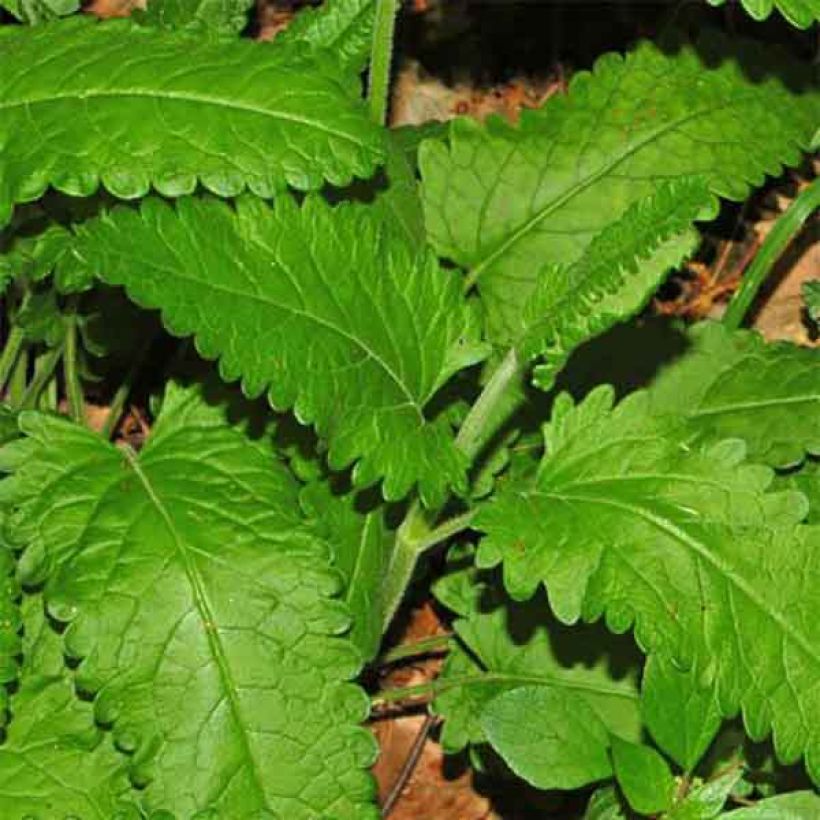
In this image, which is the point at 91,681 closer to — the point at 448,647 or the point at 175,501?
the point at 175,501

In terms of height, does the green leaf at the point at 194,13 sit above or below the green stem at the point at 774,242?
above

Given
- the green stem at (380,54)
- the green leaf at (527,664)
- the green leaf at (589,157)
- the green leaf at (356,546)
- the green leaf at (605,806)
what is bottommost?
the green leaf at (605,806)

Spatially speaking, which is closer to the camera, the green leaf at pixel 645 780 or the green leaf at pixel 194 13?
the green leaf at pixel 645 780

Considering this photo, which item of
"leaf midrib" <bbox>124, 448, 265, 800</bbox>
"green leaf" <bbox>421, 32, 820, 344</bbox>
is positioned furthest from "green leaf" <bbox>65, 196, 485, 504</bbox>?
"green leaf" <bbox>421, 32, 820, 344</bbox>

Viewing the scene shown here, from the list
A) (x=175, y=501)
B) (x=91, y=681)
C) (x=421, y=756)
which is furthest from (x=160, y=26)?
(x=421, y=756)


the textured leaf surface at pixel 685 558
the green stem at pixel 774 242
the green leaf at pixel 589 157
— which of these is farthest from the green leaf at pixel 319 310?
the green stem at pixel 774 242

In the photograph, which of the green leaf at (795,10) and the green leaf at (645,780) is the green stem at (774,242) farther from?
the green leaf at (645,780)

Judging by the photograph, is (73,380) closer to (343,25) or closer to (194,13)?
(194,13)

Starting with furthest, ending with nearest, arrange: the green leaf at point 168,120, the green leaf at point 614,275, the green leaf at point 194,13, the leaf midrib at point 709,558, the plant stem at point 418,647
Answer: the plant stem at point 418,647 < the green leaf at point 194,13 < the leaf midrib at point 709,558 < the green leaf at point 168,120 < the green leaf at point 614,275
